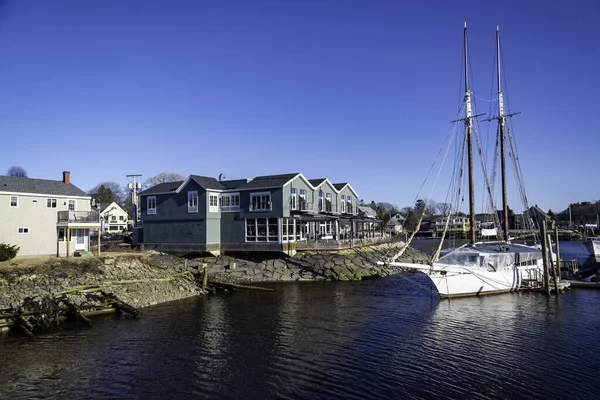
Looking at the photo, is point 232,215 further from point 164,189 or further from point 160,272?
point 160,272

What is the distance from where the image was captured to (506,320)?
75.2 feet

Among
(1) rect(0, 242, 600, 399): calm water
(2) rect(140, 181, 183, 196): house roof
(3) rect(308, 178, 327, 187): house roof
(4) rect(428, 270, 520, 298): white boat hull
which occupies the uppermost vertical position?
(3) rect(308, 178, 327, 187): house roof

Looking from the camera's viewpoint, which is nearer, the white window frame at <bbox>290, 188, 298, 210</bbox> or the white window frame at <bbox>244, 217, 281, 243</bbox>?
the white window frame at <bbox>244, 217, 281, 243</bbox>

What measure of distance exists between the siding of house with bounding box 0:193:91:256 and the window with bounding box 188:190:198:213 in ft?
40.1

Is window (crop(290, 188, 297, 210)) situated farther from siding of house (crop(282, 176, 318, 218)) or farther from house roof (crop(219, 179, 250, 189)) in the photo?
house roof (crop(219, 179, 250, 189))

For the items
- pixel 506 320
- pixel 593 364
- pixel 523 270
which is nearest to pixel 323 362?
pixel 593 364

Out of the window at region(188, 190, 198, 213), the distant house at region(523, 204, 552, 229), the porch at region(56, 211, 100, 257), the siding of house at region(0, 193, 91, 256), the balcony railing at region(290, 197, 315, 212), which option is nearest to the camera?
the siding of house at region(0, 193, 91, 256)

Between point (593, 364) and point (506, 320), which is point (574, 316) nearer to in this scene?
point (506, 320)

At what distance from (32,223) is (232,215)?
17707 millimetres

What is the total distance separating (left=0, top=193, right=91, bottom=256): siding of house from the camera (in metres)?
32.1

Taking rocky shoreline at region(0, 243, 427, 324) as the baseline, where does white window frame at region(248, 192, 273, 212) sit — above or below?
above

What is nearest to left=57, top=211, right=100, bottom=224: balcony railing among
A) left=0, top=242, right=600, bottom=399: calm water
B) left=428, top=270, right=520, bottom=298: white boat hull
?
left=0, top=242, right=600, bottom=399: calm water

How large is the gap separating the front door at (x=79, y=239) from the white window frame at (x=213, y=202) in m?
12.0

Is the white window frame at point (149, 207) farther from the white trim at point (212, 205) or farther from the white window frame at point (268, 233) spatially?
the white window frame at point (268, 233)
